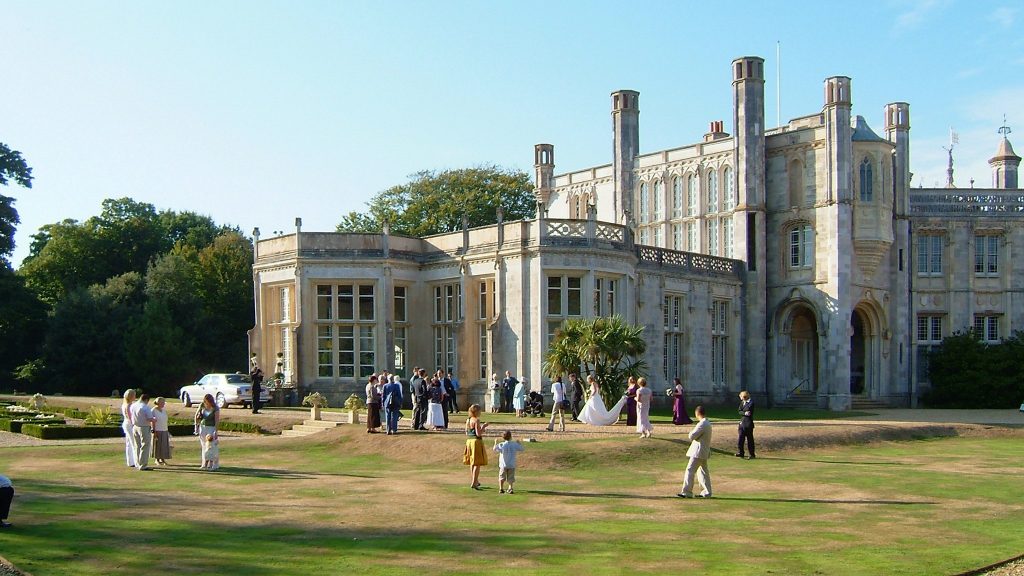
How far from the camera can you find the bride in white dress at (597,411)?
31.7 meters

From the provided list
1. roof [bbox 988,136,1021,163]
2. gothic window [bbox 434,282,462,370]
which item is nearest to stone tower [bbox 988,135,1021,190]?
roof [bbox 988,136,1021,163]

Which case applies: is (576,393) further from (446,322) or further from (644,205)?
(644,205)

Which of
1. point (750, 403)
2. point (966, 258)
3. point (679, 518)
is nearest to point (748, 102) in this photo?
point (966, 258)

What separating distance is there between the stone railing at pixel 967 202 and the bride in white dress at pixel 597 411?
2925 centimetres

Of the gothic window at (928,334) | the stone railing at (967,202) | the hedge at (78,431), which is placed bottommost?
the hedge at (78,431)

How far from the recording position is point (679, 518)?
1750cm

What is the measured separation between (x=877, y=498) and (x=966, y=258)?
127 feet

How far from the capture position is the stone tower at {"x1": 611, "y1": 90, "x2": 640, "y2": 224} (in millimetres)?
54000

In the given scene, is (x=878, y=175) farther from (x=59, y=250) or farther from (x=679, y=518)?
(x=59, y=250)

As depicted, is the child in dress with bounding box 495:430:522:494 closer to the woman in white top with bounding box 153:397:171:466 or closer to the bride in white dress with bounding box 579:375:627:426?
the woman in white top with bounding box 153:397:171:466

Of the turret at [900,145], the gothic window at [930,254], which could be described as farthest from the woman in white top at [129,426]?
the gothic window at [930,254]

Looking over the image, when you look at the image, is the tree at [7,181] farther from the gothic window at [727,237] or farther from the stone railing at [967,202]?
the stone railing at [967,202]

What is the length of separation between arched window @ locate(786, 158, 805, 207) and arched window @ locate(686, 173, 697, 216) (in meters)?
4.97

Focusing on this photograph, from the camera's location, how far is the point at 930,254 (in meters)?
54.6
